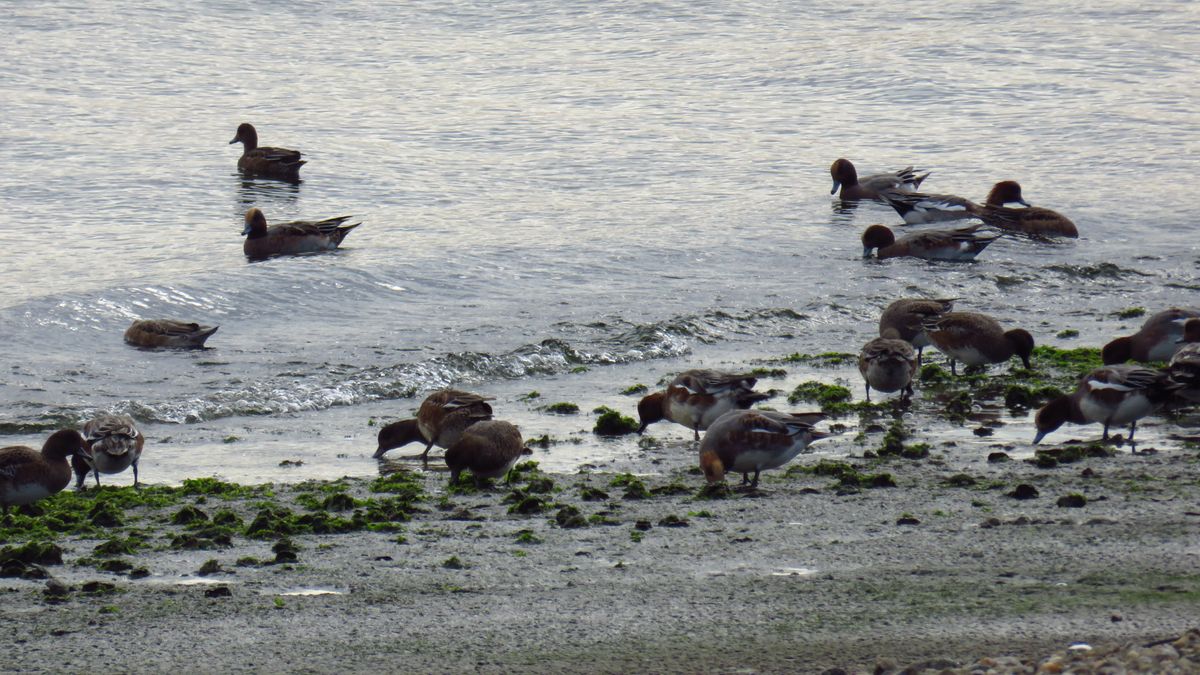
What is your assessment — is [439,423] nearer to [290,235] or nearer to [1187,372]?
[1187,372]

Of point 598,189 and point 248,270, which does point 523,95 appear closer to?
point 598,189

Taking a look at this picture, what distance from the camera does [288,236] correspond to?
18.3 metres

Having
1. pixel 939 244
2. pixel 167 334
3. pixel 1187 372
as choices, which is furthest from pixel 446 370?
pixel 939 244

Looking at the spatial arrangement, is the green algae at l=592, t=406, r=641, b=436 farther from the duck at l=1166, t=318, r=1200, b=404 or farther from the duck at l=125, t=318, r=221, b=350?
the duck at l=125, t=318, r=221, b=350

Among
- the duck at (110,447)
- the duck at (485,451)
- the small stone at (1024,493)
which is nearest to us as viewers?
the small stone at (1024,493)

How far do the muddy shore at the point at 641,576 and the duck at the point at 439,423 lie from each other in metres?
0.95

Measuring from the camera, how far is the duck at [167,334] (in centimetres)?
1360

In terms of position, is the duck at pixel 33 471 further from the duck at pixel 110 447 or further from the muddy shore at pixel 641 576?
the muddy shore at pixel 641 576

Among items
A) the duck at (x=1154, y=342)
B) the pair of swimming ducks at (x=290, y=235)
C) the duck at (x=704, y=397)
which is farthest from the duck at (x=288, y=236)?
the duck at (x=1154, y=342)

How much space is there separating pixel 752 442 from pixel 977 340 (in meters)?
3.82

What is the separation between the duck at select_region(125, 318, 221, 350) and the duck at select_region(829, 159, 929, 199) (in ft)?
34.1

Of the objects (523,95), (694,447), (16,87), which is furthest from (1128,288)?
(16,87)

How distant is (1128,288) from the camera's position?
16.0 metres

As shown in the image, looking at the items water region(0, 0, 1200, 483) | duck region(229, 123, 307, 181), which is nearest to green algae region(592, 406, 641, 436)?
water region(0, 0, 1200, 483)
